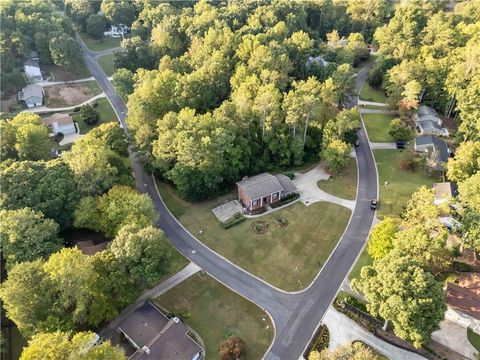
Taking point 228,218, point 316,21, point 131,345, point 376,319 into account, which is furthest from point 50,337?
point 316,21

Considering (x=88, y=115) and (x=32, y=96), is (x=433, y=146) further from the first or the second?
(x=32, y=96)

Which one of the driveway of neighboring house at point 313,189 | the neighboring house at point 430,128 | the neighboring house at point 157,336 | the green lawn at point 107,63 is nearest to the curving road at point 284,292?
the driveway of neighboring house at point 313,189

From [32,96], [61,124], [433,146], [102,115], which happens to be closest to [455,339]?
[433,146]

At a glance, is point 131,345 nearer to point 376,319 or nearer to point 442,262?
point 376,319

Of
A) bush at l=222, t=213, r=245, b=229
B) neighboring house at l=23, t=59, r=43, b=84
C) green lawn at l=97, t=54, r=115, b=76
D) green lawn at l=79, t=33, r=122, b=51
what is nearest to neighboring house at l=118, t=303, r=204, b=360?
bush at l=222, t=213, r=245, b=229

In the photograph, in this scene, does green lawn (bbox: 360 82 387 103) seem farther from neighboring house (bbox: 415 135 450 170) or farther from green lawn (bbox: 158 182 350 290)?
green lawn (bbox: 158 182 350 290)

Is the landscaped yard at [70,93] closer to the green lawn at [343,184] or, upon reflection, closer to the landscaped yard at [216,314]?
the landscaped yard at [216,314]
